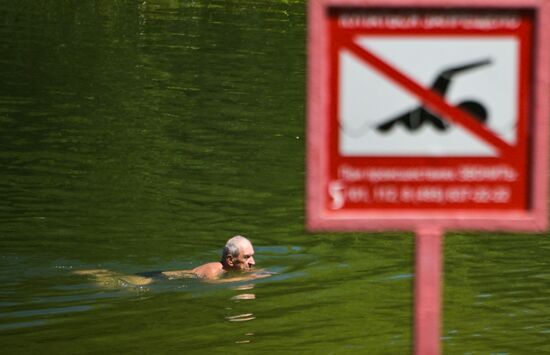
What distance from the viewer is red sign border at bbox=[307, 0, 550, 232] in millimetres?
4918

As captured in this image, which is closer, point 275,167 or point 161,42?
point 275,167

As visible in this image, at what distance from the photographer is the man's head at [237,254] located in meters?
14.9

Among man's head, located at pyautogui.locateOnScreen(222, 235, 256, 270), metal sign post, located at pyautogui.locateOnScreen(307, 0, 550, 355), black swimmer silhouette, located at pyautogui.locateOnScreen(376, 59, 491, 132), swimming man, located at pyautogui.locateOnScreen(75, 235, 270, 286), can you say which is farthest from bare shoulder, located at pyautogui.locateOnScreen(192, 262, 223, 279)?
black swimmer silhouette, located at pyautogui.locateOnScreen(376, 59, 491, 132)

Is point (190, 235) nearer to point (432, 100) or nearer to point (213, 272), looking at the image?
point (213, 272)

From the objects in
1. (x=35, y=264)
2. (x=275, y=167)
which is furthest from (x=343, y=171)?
(x=275, y=167)

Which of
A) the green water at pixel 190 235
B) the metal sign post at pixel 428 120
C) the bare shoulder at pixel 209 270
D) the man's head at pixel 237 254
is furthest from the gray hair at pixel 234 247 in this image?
the metal sign post at pixel 428 120

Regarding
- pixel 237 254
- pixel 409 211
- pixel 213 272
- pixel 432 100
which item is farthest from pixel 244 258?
pixel 432 100

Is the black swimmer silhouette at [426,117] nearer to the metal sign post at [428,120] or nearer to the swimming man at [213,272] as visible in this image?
the metal sign post at [428,120]

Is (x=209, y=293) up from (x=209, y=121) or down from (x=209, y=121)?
down

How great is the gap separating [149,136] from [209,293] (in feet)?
27.6

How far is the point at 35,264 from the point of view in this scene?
15.5 m

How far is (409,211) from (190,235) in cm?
1214

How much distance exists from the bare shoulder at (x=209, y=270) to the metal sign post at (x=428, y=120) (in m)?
9.86

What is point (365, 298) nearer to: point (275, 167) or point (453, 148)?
point (275, 167)
